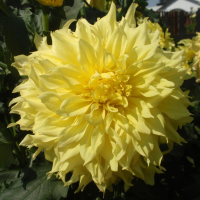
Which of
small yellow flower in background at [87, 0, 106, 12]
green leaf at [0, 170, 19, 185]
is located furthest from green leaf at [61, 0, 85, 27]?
green leaf at [0, 170, 19, 185]

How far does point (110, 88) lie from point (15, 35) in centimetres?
54

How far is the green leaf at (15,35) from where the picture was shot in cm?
104

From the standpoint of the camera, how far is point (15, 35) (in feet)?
3.46

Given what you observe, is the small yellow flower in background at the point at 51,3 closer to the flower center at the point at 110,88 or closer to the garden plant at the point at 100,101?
the garden plant at the point at 100,101

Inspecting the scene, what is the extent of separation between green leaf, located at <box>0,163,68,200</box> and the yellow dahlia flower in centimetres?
21

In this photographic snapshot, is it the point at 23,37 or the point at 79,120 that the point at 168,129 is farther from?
the point at 23,37

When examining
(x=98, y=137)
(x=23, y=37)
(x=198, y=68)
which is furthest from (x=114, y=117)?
(x=198, y=68)

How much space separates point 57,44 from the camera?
2.84 feet

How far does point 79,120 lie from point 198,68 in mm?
2052

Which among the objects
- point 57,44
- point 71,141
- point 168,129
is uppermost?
point 57,44

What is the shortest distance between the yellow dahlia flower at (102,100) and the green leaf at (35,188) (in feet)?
0.68

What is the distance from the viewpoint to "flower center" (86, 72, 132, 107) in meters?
0.88

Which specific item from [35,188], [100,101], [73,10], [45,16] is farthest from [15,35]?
[35,188]

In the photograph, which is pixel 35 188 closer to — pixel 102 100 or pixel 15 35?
pixel 102 100
